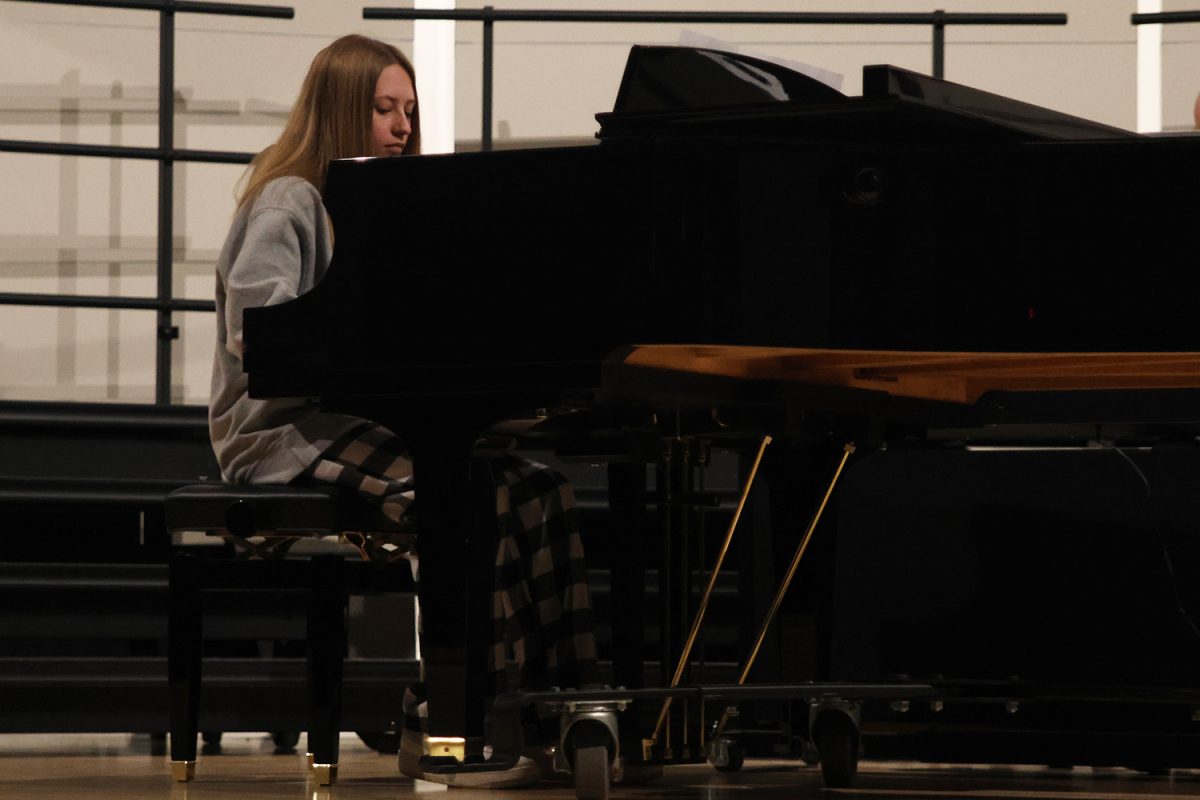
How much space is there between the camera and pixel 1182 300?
2188 millimetres

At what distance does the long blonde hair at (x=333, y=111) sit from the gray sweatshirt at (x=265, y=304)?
0.06 m

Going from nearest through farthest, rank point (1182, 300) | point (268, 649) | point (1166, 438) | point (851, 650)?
point (1182, 300) < point (1166, 438) < point (851, 650) < point (268, 649)

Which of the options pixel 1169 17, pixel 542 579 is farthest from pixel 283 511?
pixel 1169 17

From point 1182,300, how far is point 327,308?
1.05 metres

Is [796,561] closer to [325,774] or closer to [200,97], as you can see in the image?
[325,774]

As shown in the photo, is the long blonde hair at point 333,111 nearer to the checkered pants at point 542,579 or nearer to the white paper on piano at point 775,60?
the checkered pants at point 542,579

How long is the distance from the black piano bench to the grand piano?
0.45m

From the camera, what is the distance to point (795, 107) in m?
2.15

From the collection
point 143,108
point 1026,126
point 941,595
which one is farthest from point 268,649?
point 1026,126

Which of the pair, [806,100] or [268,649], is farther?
[268,649]

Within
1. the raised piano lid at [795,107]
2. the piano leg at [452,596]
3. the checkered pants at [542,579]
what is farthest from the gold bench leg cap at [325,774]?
the raised piano lid at [795,107]

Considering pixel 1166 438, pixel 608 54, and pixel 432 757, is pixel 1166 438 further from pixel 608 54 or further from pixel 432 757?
pixel 608 54

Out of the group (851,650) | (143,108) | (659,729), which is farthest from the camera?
(143,108)

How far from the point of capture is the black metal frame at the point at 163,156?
3.92 metres
